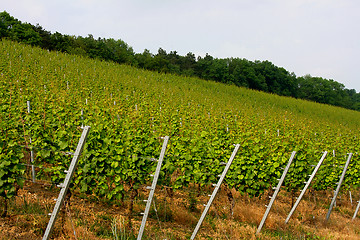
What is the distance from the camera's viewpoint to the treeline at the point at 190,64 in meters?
37.2

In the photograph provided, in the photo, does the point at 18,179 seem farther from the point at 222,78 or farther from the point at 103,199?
the point at 222,78

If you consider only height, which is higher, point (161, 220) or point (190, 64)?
point (190, 64)

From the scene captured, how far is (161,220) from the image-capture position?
5.37 m

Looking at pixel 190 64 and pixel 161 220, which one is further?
pixel 190 64

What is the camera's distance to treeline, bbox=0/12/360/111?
3719 cm

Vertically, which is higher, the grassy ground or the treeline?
the treeline

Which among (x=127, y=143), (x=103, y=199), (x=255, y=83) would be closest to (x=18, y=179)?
(x=127, y=143)

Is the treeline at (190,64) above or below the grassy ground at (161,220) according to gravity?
above

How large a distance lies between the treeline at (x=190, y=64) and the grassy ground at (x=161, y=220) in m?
31.1

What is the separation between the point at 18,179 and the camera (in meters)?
3.85

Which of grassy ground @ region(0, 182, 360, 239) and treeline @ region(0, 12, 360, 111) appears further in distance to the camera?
treeline @ region(0, 12, 360, 111)

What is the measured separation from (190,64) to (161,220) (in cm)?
5951

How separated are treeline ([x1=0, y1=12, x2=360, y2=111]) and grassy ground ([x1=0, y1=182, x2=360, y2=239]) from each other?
31.1 meters

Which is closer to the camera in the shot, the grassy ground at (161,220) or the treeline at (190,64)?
the grassy ground at (161,220)
